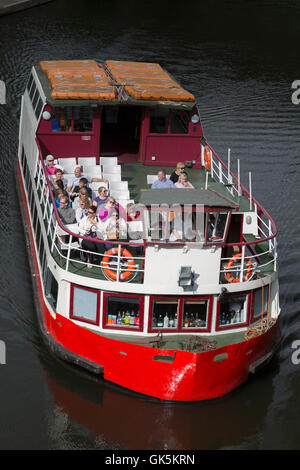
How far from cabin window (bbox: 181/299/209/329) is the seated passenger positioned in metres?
4.14

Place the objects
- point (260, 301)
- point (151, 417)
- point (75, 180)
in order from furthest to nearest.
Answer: point (75, 180) → point (260, 301) → point (151, 417)

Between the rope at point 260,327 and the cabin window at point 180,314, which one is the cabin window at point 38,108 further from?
the rope at point 260,327

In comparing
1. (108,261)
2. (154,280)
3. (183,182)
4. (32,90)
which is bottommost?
(154,280)

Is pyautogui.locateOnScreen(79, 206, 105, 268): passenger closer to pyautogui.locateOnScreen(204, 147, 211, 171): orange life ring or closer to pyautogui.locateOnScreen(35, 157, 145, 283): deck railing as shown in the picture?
pyautogui.locateOnScreen(35, 157, 145, 283): deck railing

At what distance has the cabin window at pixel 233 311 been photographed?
1806cm

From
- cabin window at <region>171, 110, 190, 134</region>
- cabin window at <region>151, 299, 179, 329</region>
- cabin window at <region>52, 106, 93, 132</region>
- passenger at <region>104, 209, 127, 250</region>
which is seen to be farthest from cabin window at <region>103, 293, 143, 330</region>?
cabin window at <region>171, 110, 190, 134</region>

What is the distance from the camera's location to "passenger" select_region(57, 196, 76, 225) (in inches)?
792

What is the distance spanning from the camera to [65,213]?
794 inches

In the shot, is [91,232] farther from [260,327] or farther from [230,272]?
[260,327]

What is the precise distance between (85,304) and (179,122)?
8.73 m

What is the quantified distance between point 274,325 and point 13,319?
779 centimetres

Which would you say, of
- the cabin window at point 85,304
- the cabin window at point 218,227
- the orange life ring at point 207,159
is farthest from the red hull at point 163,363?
the orange life ring at point 207,159

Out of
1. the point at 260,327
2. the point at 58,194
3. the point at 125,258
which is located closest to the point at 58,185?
the point at 58,194
